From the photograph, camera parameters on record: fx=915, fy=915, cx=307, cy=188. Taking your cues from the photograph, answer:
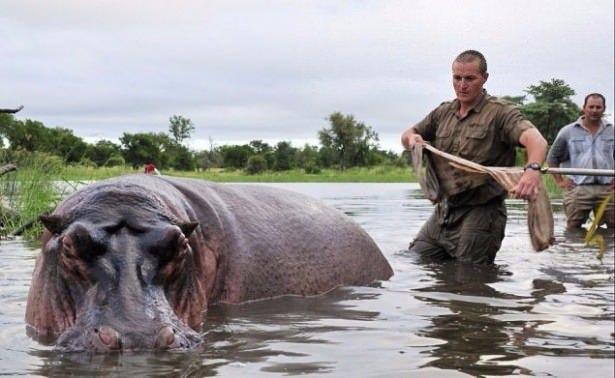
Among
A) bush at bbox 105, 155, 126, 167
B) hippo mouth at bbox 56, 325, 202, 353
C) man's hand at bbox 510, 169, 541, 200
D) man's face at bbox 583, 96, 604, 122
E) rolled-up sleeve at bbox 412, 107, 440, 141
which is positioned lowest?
hippo mouth at bbox 56, 325, 202, 353

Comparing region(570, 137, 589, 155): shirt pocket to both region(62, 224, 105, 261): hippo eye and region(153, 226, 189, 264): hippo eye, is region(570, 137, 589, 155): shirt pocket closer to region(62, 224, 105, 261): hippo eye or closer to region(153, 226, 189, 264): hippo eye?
region(153, 226, 189, 264): hippo eye

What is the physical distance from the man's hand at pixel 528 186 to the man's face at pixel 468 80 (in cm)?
151

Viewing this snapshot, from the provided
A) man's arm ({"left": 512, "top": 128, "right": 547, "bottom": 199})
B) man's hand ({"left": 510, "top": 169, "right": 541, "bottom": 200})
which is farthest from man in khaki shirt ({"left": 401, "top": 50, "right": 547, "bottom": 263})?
man's hand ({"left": 510, "top": 169, "right": 541, "bottom": 200})

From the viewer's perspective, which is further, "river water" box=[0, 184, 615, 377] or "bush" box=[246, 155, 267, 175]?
"bush" box=[246, 155, 267, 175]

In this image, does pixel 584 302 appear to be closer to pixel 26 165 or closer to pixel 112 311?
pixel 112 311

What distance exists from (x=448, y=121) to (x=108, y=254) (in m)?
4.56

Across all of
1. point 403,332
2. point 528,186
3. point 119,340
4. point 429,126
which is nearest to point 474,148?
point 429,126

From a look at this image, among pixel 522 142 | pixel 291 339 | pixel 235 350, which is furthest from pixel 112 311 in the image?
pixel 522 142

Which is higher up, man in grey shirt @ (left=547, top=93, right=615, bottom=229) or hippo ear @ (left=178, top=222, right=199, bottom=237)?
man in grey shirt @ (left=547, top=93, right=615, bottom=229)

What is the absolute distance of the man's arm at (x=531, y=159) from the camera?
6473 millimetres

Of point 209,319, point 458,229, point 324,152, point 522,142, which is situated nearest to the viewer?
point 209,319

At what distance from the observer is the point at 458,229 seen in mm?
8156

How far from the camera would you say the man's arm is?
21.2ft

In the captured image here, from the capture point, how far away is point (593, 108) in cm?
1127
